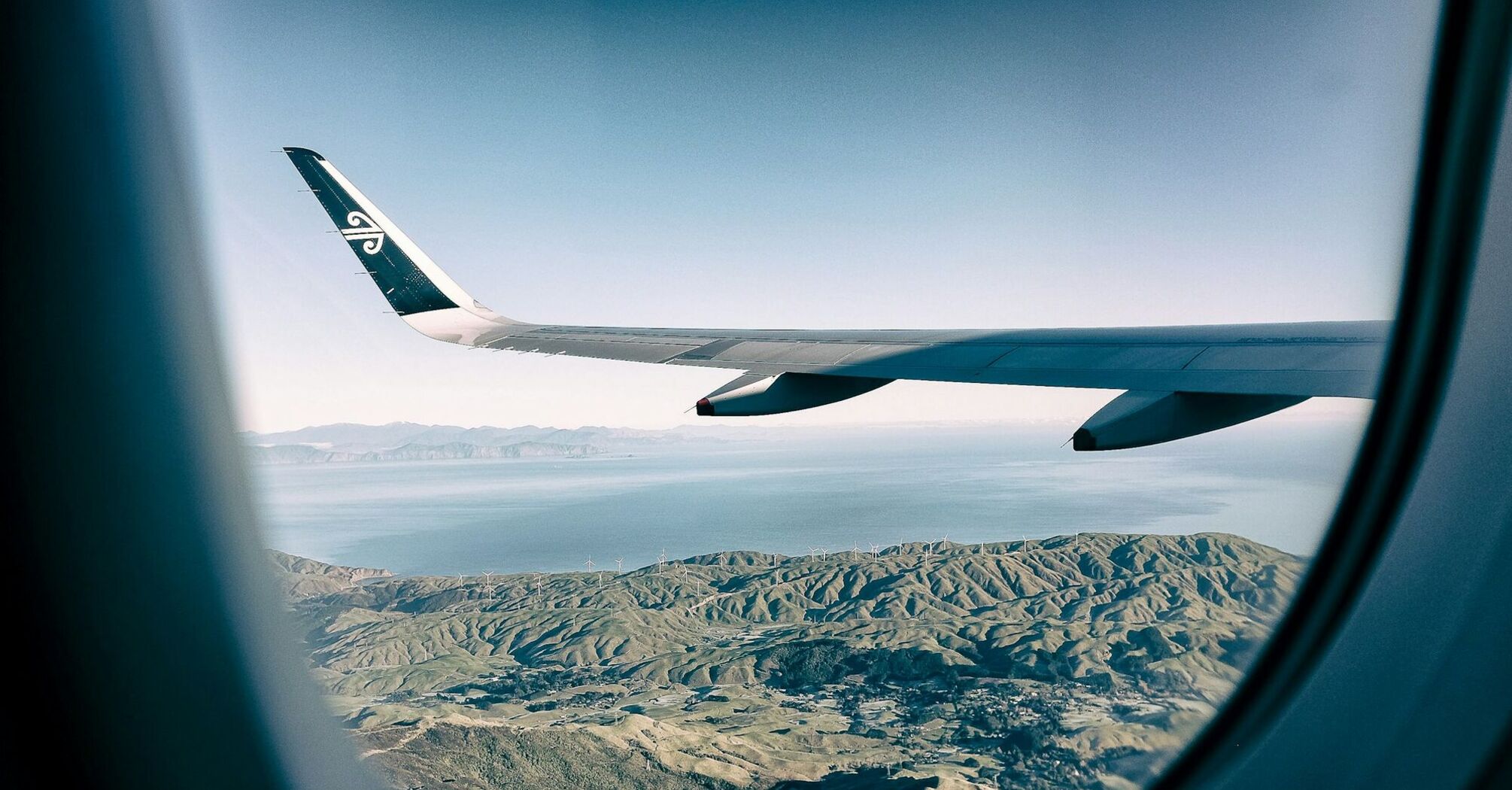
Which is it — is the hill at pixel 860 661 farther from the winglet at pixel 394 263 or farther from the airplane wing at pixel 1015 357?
the winglet at pixel 394 263

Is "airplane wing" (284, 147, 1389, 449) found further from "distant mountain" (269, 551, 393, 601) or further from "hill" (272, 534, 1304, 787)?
"distant mountain" (269, 551, 393, 601)

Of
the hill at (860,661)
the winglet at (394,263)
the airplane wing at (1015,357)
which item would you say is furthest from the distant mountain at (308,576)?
the winglet at (394,263)

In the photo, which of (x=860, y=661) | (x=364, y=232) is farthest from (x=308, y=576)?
(x=860, y=661)

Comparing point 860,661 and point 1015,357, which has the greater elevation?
point 1015,357

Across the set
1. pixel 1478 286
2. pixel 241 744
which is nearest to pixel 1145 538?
pixel 1478 286

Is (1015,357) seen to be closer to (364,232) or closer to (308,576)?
(308,576)

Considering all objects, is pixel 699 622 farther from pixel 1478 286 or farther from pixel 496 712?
pixel 1478 286

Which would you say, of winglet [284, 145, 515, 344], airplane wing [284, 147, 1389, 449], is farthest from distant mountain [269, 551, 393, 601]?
winglet [284, 145, 515, 344]
